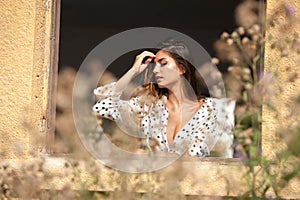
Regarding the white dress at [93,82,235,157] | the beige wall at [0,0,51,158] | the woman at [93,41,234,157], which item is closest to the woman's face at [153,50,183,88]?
the woman at [93,41,234,157]

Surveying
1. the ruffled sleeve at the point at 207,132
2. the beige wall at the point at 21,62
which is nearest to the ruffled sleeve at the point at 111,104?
the ruffled sleeve at the point at 207,132

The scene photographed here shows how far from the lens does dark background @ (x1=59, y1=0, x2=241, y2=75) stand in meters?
8.12

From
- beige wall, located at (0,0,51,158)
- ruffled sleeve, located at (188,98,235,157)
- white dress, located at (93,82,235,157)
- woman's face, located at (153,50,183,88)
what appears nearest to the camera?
beige wall, located at (0,0,51,158)

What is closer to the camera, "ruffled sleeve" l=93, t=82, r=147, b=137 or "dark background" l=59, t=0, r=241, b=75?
"ruffled sleeve" l=93, t=82, r=147, b=137

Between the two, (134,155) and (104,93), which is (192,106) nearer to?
(104,93)

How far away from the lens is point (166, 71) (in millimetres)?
4562

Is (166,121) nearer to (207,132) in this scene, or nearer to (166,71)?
(207,132)

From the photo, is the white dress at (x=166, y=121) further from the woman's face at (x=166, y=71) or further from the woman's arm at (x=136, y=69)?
the woman's face at (x=166, y=71)

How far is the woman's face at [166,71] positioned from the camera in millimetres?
4504

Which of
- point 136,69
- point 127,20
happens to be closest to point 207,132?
point 136,69

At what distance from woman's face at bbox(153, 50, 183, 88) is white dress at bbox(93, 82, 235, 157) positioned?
22 centimetres

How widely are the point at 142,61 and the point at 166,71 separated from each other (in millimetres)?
213

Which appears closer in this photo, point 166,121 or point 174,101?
point 166,121

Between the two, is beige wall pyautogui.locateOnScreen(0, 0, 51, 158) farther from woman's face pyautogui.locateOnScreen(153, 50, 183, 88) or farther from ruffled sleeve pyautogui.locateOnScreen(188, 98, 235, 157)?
woman's face pyautogui.locateOnScreen(153, 50, 183, 88)
